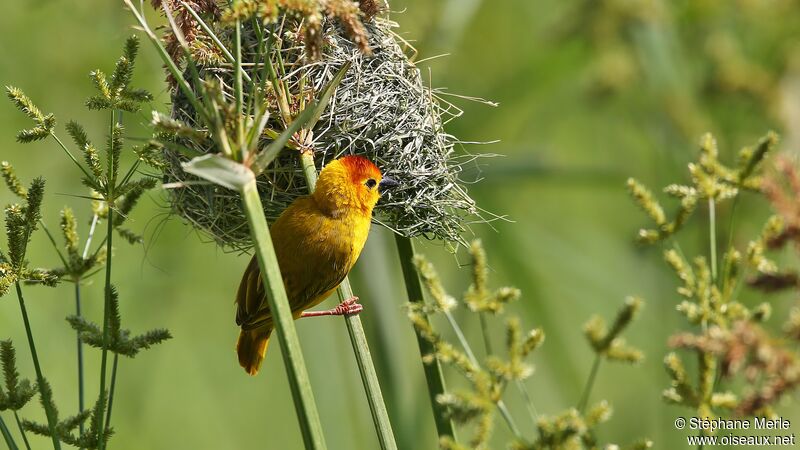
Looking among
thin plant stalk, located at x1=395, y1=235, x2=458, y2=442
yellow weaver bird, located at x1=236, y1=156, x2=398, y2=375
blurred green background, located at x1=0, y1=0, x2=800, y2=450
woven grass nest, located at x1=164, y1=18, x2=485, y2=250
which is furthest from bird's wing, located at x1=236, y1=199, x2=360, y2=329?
blurred green background, located at x1=0, y1=0, x2=800, y2=450

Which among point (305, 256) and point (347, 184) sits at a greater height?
point (347, 184)

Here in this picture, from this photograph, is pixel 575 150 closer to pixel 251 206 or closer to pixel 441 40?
pixel 441 40

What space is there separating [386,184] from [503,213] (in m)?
1.74

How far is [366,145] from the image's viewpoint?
132 inches

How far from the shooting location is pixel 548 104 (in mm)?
6465

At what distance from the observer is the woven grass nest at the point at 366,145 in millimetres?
3209

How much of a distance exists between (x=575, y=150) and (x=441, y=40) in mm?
3009

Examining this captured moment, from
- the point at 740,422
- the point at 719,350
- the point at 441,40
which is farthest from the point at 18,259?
the point at 441,40

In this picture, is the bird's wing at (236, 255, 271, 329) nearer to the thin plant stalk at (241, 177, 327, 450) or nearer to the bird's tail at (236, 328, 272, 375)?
the bird's tail at (236, 328, 272, 375)

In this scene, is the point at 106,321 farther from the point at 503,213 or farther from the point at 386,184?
the point at 503,213

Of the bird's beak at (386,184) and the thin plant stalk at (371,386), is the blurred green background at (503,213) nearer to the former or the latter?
the bird's beak at (386,184)

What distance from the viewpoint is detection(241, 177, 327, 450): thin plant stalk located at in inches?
76.4

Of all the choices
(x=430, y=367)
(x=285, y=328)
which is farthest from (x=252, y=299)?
(x=285, y=328)

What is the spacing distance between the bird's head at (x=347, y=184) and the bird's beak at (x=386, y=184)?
0.23 feet
